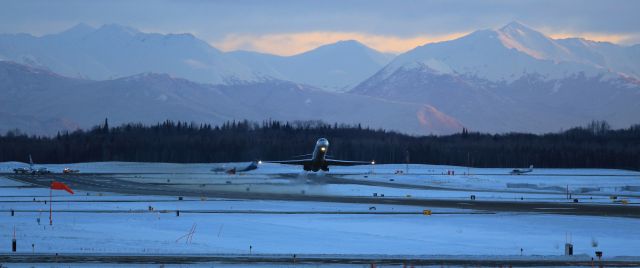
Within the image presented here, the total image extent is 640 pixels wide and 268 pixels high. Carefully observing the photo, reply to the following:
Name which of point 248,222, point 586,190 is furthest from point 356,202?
point 586,190

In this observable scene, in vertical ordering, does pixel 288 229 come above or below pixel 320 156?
below

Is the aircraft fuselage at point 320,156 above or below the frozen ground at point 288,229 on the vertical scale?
above

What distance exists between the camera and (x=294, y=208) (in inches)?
3120

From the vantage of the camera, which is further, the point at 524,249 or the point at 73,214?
the point at 73,214

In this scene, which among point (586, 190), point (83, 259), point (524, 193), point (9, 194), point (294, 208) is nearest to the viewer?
point (83, 259)

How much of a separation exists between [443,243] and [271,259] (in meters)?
12.4

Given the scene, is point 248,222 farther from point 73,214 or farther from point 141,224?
point 73,214

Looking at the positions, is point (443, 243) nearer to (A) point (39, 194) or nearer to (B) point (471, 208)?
(B) point (471, 208)

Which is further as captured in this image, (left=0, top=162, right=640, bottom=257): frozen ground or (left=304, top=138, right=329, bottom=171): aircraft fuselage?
(left=304, top=138, right=329, bottom=171): aircraft fuselage

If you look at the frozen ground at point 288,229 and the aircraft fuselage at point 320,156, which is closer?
the frozen ground at point 288,229

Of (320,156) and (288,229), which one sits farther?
(320,156)

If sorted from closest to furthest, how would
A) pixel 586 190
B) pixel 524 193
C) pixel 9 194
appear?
pixel 9 194 → pixel 524 193 → pixel 586 190

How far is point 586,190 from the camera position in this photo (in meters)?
113

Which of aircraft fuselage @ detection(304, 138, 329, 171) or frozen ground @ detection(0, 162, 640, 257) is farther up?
aircraft fuselage @ detection(304, 138, 329, 171)
